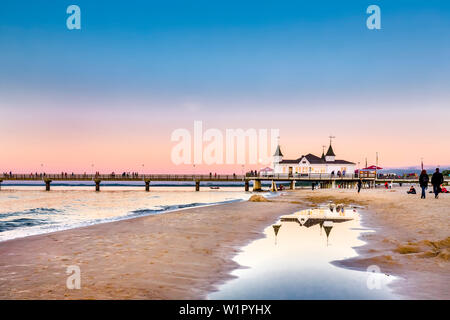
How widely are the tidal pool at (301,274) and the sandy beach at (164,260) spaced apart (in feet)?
1.08

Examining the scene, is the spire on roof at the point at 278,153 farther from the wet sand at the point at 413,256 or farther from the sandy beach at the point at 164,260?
the sandy beach at the point at 164,260

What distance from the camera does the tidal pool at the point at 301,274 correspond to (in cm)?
660

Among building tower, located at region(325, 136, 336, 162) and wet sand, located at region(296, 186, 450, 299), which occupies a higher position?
building tower, located at region(325, 136, 336, 162)

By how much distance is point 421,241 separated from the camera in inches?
432

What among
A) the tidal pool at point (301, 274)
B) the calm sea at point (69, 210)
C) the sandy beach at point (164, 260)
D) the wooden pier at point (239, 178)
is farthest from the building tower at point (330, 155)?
the tidal pool at point (301, 274)

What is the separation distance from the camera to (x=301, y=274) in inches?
313

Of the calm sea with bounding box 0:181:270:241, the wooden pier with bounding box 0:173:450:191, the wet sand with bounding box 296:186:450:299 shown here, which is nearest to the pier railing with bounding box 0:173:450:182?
the wooden pier with bounding box 0:173:450:191

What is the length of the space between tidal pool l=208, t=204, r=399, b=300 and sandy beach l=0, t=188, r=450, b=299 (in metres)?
0.33

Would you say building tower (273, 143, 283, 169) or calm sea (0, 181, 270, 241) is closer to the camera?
calm sea (0, 181, 270, 241)

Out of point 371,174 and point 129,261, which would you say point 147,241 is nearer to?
point 129,261

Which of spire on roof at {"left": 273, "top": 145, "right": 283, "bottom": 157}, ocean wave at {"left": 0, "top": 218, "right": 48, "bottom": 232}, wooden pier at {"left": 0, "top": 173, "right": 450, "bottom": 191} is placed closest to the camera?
ocean wave at {"left": 0, "top": 218, "right": 48, "bottom": 232}

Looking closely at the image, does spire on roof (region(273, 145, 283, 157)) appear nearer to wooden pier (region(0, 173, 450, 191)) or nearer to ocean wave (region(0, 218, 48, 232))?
wooden pier (region(0, 173, 450, 191))

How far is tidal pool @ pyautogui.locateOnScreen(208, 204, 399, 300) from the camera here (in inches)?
260

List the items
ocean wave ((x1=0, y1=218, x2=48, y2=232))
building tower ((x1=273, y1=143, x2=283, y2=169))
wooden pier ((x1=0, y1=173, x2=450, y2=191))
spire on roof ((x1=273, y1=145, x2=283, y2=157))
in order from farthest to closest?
spire on roof ((x1=273, y1=145, x2=283, y2=157)) → building tower ((x1=273, y1=143, x2=283, y2=169)) → wooden pier ((x1=0, y1=173, x2=450, y2=191)) → ocean wave ((x1=0, y1=218, x2=48, y2=232))
